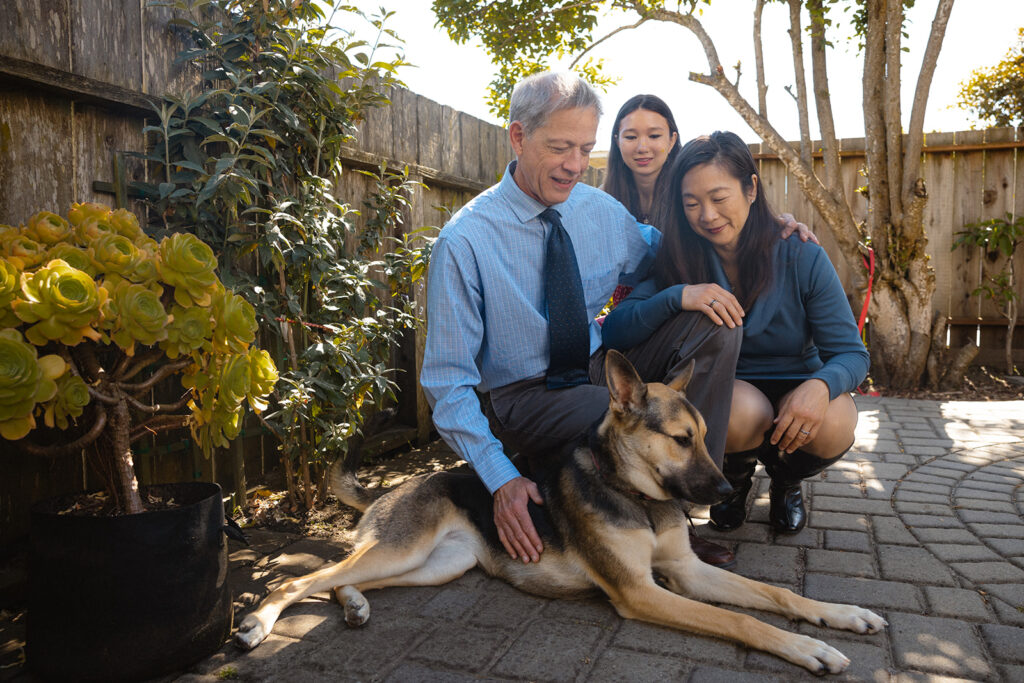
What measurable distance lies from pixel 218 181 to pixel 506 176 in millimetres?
1364

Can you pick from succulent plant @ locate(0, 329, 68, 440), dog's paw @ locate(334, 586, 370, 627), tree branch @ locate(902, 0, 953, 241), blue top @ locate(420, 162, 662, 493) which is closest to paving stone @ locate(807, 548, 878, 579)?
Answer: blue top @ locate(420, 162, 662, 493)

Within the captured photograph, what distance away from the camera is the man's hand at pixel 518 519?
9.59ft

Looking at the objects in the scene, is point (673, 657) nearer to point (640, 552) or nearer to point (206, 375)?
point (640, 552)

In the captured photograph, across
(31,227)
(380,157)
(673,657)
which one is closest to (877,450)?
(673,657)

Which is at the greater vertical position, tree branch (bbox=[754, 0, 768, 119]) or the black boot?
tree branch (bbox=[754, 0, 768, 119])

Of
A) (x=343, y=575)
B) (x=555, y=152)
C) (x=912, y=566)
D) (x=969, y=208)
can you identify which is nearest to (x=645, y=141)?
(x=555, y=152)

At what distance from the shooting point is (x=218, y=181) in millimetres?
3131

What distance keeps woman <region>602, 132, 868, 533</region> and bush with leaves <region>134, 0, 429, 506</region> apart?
5.05ft

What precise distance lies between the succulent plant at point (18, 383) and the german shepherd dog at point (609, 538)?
1092 mm

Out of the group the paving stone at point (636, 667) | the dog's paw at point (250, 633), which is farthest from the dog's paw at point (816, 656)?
the dog's paw at point (250, 633)

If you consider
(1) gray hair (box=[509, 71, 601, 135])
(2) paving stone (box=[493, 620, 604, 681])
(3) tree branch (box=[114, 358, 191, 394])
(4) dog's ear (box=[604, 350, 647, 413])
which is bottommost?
(2) paving stone (box=[493, 620, 604, 681])

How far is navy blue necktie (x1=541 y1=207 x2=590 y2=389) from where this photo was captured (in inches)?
131

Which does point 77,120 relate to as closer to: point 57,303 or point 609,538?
point 57,303

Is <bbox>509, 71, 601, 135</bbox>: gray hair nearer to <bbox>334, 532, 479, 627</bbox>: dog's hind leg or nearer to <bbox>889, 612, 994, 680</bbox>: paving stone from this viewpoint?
<bbox>334, 532, 479, 627</bbox>: dog's hind leg
